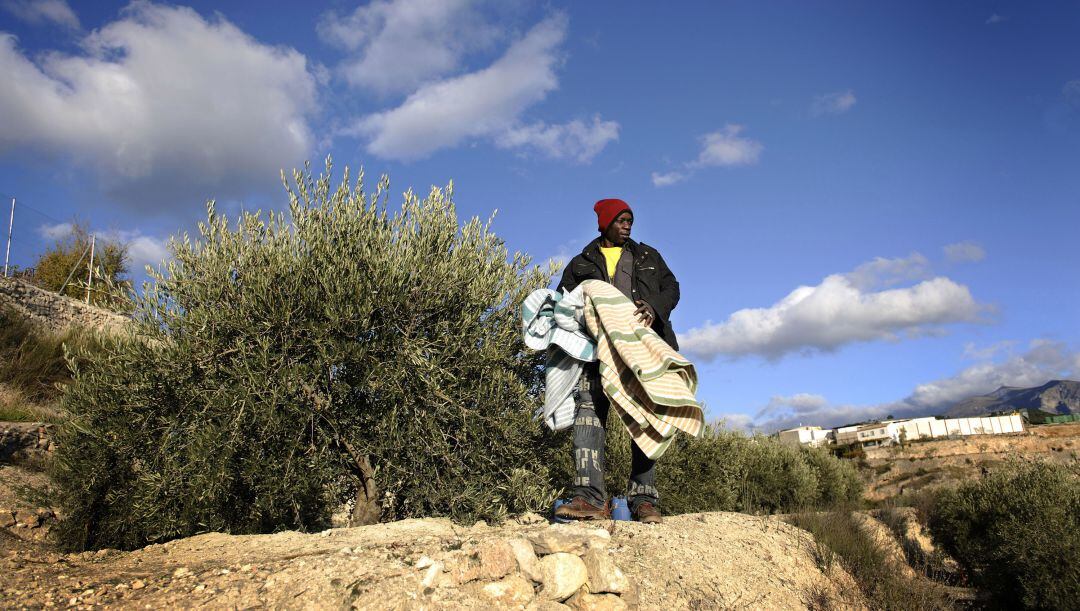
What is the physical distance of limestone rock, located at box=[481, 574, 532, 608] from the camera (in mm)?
3699

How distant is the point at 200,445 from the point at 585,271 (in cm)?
327

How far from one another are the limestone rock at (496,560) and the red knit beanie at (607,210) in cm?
288

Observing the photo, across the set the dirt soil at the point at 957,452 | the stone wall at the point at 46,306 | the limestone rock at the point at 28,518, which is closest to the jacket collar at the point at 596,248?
the limestone rock at the point at 28,518

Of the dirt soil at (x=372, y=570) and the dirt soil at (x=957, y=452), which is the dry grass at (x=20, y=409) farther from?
the dirt soil at (x=957, y=452)

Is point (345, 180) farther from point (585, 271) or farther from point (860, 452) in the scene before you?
point (860, 452)

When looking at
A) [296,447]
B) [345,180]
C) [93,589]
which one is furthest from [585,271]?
[93,589]

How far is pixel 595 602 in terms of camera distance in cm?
402

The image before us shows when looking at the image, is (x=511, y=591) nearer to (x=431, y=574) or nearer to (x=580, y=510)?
(x=431, y=574)

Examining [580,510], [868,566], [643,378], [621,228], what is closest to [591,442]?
[580,510]

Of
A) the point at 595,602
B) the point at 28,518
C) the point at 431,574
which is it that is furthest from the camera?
the point at 28,518

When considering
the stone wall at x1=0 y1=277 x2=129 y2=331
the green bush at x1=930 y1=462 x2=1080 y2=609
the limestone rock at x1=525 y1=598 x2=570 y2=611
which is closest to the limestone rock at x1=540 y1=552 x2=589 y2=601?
the limestone rock at x1=525 y1=598 x2=570 y2=611

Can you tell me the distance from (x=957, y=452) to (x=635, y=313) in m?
→ 44.2

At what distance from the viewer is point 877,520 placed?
27.2ft

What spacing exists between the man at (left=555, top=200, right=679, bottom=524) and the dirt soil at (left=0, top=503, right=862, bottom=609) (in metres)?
0.29
